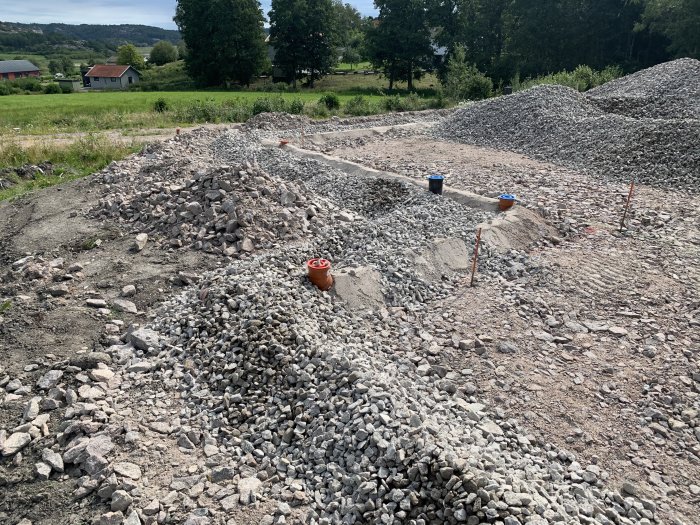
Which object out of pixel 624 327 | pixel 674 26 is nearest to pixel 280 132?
pixel 624 327

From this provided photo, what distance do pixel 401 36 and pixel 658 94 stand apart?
31.1 m

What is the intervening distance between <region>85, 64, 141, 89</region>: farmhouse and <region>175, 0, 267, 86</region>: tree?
2079 centimetres

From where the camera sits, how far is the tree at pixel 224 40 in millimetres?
49531

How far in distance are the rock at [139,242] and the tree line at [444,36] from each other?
943 inches

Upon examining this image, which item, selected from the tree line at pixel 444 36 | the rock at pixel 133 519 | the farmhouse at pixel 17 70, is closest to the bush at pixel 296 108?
the tree line at pixel 444 36

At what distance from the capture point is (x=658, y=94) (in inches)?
677

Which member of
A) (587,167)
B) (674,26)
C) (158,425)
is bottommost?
(158,425)

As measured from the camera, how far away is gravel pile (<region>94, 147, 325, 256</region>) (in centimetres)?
812

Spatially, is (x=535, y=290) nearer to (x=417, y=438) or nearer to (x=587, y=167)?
(x=417, y=438)

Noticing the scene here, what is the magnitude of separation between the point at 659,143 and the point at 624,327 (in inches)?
339

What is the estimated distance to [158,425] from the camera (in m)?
4.61

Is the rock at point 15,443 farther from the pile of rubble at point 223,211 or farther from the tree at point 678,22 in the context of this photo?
the tree at point 678,22

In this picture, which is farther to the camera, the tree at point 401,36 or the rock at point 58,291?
the tree at point 401,36

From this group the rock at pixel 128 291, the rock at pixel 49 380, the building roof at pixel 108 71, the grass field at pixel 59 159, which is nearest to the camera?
the rock at pixel 49 380
